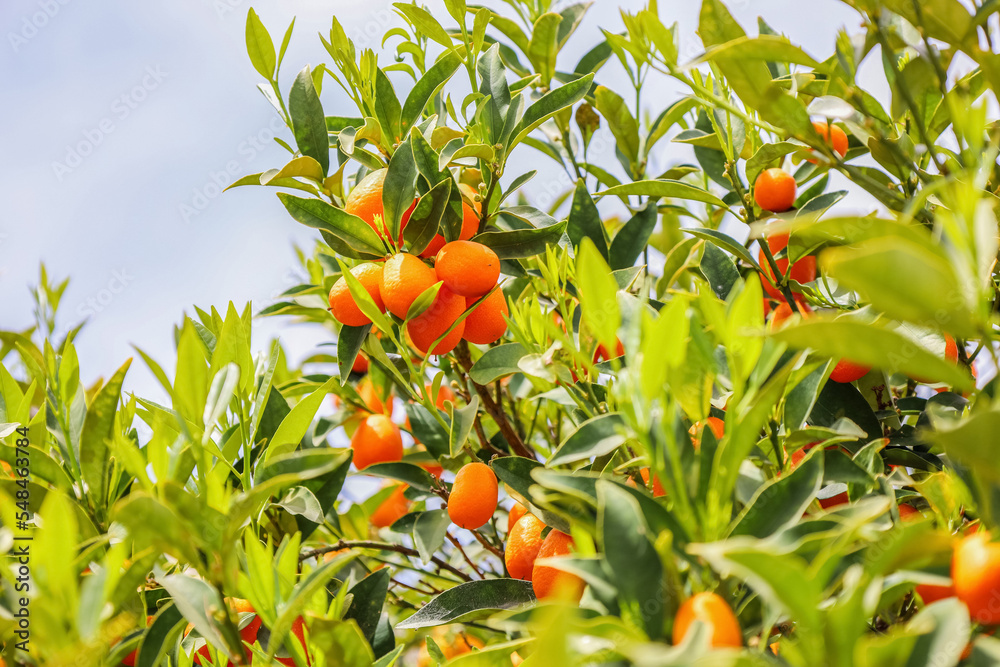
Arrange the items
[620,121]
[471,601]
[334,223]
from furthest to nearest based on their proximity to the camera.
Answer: [620,121] < [334,223] < [471,601]

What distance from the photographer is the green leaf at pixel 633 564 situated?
526 millimetres

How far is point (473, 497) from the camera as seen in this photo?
3.01 ft

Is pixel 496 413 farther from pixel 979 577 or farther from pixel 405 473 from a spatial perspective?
pixel 979 577

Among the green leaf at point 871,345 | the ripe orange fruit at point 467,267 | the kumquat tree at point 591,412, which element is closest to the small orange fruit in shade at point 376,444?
the kumquat tree at point 591,412

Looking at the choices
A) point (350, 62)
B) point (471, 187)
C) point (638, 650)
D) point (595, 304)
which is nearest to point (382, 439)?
point (471, 187)

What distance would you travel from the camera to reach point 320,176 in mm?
1072

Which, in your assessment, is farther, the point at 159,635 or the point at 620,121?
the point at 620,121

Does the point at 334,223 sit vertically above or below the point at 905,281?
above

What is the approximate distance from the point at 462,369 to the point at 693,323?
2.33 ft

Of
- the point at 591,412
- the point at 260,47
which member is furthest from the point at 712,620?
the point at 260,47

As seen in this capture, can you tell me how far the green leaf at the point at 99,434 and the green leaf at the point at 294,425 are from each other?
193 mm

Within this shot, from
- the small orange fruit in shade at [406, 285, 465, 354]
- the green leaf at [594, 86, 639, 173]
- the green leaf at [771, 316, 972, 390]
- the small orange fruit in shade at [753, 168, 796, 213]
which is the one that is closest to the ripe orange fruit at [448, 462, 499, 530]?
the small orange fruit in shade at [406, 285, 465, 354]

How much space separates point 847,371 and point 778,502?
39cm

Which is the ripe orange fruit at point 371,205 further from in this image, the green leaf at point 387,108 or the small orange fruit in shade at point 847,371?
the small orange fruit in shade at point 847,371
